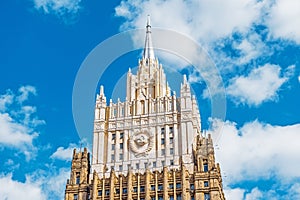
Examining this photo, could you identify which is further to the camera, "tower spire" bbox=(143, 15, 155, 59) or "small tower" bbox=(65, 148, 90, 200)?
"tower spire" bbox=(143, 15, 155, 59)

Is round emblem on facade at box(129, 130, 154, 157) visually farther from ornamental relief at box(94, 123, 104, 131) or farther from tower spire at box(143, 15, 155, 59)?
tower spire at box(143, 15, 155, 59)

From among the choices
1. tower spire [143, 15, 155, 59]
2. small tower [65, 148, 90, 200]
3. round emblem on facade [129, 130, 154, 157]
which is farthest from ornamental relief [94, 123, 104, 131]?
tower spire [143, 15, 155, 59]

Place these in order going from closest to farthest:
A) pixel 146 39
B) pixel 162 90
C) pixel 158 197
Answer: pixel 158 197 < pixel 162 90 < pixel 146 39

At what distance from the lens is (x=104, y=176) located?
118500mm

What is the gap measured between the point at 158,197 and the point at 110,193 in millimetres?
9619

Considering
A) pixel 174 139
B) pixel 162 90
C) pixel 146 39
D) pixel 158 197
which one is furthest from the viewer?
A: pixel 146 39

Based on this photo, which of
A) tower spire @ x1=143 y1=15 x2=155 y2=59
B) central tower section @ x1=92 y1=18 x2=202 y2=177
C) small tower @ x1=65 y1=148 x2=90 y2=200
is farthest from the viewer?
tower spire @ x1=143 y1=15 x2=155 y2=59

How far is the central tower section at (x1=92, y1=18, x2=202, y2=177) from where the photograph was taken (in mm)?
119750

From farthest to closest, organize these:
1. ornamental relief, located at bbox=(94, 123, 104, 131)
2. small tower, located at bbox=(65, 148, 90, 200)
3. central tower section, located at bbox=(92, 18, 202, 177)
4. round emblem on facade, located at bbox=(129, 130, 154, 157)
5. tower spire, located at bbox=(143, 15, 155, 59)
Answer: tower spire, located at bbox=(143, 15, 155, 59), ornamental relief, located at bbox=(94, 123, 104, 131), round emblem on facade, located at bbox=(129, 130, 154, 157), central tower section, located at bbox=(92, 18, 202, 177), small tower, located at bbox=(65, 148, 90, 200)

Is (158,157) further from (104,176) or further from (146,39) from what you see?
(146,39)

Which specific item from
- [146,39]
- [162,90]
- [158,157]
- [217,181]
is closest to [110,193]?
[158,157]

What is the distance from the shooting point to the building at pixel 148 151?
114 metres

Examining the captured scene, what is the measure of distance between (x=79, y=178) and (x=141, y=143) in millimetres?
14870

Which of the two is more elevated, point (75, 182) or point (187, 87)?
point (187, 87)
